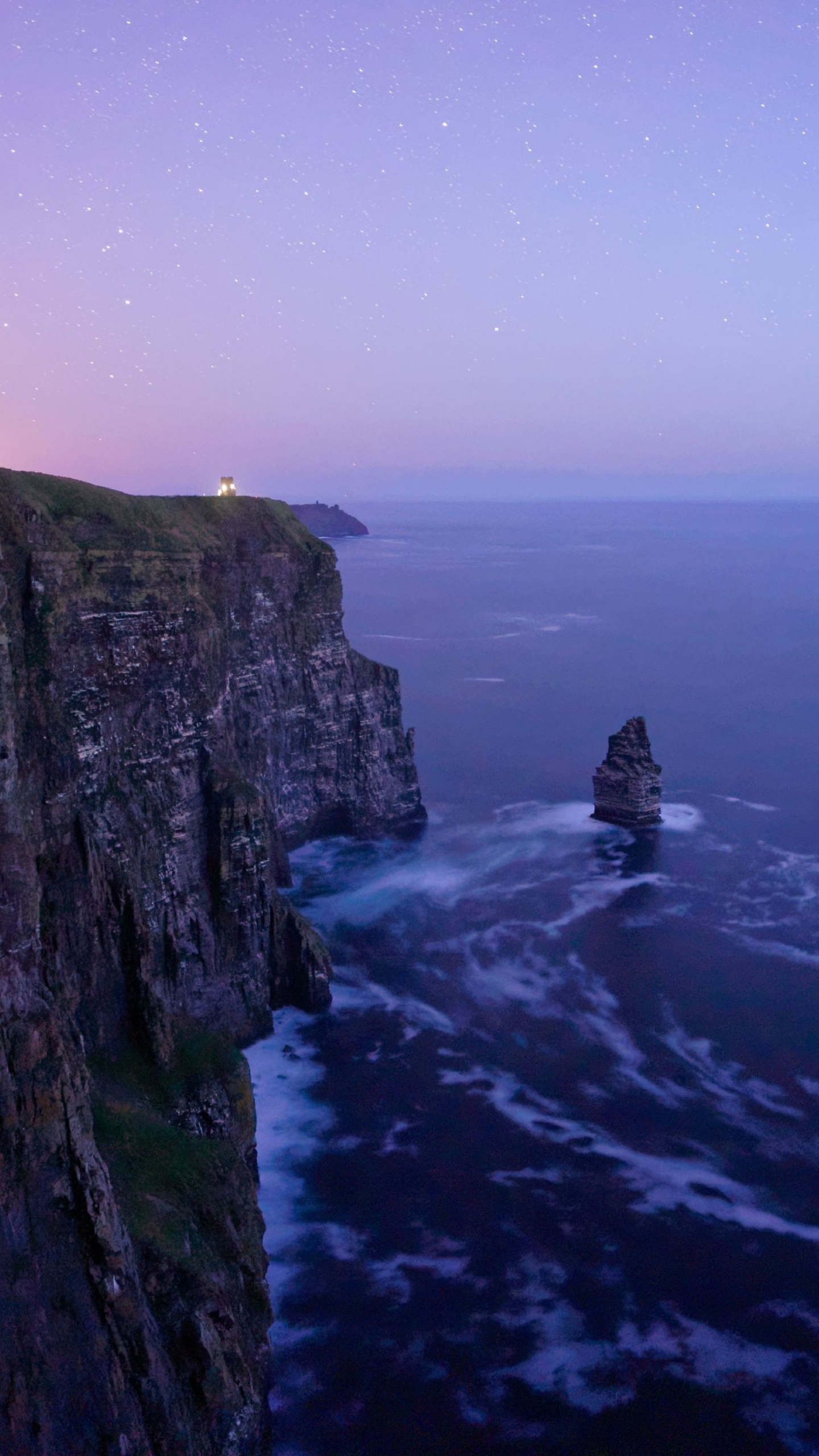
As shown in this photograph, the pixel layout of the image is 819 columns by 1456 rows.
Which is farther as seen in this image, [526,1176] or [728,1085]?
[728,1085]

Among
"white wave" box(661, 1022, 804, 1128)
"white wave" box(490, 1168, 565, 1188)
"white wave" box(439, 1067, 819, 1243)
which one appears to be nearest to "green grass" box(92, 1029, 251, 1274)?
"white wave" box(490, 1168, 565, 1188)

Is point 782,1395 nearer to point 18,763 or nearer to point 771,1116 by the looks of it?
point 771,1116

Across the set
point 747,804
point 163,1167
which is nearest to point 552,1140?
point 163,1167

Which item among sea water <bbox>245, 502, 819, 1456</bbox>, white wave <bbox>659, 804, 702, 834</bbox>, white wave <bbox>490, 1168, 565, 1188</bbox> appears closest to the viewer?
sea water <bbox>245, 502, 819, 1456</bbox>

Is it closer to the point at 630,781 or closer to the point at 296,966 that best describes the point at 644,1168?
the point at 296,966

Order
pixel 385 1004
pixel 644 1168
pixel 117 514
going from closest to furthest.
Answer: pixel 644 1168, pixel 117 514, pixel 385 1004

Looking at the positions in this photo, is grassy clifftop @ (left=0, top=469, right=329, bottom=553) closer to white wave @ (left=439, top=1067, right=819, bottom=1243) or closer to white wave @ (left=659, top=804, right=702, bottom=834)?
white wave @ (left=439, top=1067, right=819, bottom=1243)

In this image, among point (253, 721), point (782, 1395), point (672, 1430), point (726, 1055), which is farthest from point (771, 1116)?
point (253, 721)

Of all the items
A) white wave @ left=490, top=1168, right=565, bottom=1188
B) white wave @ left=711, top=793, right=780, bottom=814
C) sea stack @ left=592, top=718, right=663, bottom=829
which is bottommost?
white wave @ left=490, top=1168, right=565, bottom=1188
